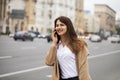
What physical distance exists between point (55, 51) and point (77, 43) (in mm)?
233

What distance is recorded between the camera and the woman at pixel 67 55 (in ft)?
14.3

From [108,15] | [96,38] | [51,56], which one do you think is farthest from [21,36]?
[51,56]

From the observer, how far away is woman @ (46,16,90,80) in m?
4.36

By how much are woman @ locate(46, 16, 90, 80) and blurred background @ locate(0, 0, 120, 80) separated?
6.93 m

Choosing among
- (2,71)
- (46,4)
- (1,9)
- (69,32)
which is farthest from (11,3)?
(69,32)

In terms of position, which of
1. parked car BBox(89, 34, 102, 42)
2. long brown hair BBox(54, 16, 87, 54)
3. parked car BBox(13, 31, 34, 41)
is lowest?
parked car BBox(89, 34, 102, 42)

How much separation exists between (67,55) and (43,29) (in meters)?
83.1

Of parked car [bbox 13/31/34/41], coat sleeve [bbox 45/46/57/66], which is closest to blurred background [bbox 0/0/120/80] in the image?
parked car [bbox 13/31/34/41]

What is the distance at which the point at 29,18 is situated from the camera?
90.6 meters

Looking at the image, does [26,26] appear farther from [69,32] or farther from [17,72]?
[69,32]

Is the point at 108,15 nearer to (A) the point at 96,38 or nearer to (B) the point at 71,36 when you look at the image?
(A) the point at 96,38

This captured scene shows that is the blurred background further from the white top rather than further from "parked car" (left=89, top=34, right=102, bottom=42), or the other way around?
the white top

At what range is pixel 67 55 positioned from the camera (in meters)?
4.36

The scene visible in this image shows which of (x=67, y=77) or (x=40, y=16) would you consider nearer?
(x=67, y=77)
